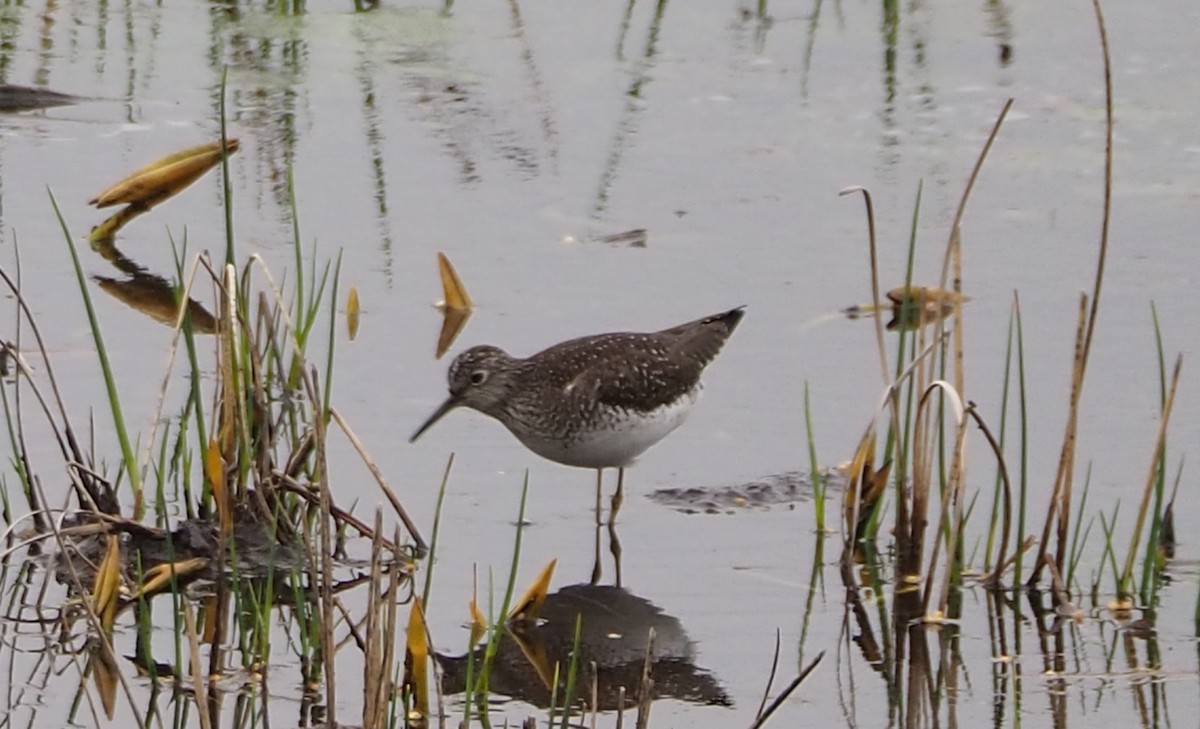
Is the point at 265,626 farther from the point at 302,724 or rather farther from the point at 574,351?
the point at 574,351

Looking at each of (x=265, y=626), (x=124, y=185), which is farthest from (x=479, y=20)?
(x=265, y=626)

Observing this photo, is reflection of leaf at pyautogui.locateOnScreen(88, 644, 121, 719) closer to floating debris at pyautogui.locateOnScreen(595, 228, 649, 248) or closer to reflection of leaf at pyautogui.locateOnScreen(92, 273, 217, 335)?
reflection of leaf at pyautogui.locateOnScreen(92, 273, 217, 335)

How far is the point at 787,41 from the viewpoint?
1171 centimetres

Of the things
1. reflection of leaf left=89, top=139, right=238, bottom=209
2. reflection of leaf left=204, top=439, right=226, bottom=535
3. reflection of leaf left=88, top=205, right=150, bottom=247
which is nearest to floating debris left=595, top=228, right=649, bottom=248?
reflection of leaf left=89, top=139, right=238, bottom=209

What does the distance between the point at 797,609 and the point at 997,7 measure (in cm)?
755

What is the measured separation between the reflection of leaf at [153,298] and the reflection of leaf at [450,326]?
876 millimetres

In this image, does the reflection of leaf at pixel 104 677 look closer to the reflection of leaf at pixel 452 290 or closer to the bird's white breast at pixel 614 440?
the bird's white breast at pixel 614 440

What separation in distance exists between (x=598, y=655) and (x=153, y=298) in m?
3.28

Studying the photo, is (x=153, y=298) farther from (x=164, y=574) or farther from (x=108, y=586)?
(x=108, y=586)

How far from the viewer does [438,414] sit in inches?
269

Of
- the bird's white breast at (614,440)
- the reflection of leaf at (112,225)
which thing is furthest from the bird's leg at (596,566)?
the reflection of leaf at (112,225)

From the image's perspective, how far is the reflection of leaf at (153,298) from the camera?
782 cm

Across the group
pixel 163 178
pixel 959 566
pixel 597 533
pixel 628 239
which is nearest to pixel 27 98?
pixel 163 178

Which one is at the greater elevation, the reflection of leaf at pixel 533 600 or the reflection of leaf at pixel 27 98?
the reflection of leaf at pixel 27 98
